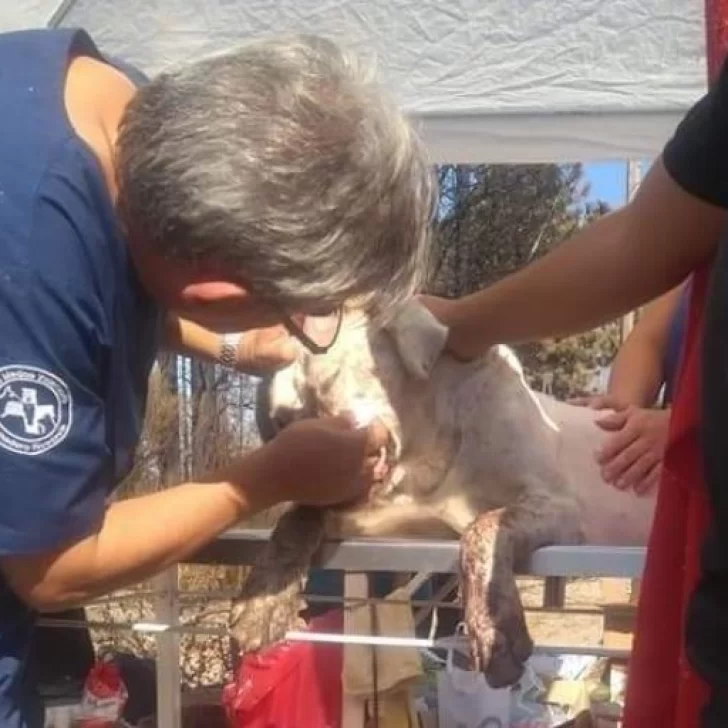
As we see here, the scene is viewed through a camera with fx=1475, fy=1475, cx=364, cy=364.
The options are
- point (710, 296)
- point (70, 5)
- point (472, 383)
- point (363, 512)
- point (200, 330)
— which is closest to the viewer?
point (710, 296)

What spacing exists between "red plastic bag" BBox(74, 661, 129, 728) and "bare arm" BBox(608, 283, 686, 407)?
3.70ft

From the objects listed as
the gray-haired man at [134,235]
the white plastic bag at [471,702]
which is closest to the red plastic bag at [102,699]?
the white plastic bag at [471,702]

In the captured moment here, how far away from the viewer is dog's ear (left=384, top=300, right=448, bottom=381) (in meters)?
1.73

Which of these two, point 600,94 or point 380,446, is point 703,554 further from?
point 600,94

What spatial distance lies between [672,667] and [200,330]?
0.74 meters

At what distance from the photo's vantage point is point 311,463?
1347mm

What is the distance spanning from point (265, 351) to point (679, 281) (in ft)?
2.23

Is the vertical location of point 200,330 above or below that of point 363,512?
above

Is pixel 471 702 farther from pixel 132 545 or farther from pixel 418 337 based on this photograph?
pixel 132 545

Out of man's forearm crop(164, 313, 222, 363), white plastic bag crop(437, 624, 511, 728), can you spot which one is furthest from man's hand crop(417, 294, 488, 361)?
white plastic bag crop(437, 624, 511, 728)

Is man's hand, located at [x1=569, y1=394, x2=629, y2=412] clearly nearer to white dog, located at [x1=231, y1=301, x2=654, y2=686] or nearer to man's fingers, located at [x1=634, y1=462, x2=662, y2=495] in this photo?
white dog, located at [x1=231, y1=301, x2=654, y2=686]

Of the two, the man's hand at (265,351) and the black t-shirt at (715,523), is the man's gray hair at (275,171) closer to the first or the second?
the black t-shirt at (715,523)

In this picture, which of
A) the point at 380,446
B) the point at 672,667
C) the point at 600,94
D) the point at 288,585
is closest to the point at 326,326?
the point at 380,446

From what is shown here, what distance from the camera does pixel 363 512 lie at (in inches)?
68.7
